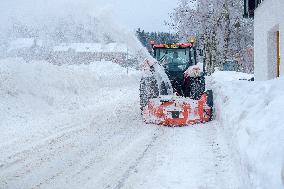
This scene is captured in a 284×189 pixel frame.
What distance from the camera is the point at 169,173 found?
5.62m

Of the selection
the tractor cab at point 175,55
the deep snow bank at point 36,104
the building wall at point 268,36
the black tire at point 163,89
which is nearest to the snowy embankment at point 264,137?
the deep snow bank at point 36,104

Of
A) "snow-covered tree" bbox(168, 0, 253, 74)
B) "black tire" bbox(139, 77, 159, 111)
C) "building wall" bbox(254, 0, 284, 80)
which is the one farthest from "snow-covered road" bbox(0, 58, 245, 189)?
"snow-covered tree" bbox(168, 0, 253, 74)

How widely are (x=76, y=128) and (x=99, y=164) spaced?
343 centimetres

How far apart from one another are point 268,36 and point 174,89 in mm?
4108

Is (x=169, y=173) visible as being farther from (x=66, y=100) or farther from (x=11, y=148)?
(x=66, y=100)

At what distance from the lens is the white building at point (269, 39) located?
11936 millimetres

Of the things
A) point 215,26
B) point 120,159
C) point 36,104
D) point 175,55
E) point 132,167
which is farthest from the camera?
point 215,26

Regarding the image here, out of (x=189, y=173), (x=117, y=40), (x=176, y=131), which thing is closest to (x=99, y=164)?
(x=189, y=173)

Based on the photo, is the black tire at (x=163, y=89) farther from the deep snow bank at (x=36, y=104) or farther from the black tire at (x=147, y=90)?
the deep snow bank at (x=36, y=104)

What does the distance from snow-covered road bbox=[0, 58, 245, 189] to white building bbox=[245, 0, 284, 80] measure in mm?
4338

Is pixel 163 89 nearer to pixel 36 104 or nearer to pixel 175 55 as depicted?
pixel 175 55

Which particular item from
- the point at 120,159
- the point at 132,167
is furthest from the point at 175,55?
the point at 132,167

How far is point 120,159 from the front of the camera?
6.52 metres

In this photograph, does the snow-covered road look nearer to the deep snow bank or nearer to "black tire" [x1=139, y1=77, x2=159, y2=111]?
the deep snow bank
